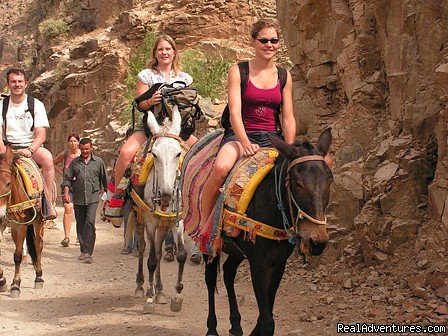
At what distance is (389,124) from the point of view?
360 inches

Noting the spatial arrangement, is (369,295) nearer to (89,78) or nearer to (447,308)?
(447,308)

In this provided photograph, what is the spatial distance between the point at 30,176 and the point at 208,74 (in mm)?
12880

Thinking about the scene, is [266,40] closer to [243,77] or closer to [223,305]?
[243,77]

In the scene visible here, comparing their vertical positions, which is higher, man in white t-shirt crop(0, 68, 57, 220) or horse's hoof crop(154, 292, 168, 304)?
man in white t-shirt crop(0, 68, 57, 220)

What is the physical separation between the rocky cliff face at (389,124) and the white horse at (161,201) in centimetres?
235

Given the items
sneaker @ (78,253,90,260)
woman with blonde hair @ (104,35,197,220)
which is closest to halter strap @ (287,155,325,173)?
woman with blonde hair @ (104,35,197,220)

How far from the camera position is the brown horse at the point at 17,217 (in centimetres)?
875

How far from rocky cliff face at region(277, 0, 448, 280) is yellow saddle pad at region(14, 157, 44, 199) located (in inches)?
172

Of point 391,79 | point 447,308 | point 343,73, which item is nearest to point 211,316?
point 447,308

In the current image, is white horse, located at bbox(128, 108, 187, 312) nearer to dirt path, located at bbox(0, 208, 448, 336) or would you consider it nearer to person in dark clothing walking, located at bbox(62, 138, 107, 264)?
dirt path, located at bbox(0, 208, 448, 336)

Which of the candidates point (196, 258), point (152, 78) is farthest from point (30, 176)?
point (196, 258)

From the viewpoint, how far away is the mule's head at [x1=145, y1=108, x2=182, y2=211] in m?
7.89

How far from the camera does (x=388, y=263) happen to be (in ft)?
26.3

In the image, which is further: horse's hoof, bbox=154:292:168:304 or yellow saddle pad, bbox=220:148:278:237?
horse's hoof, bbox=154:292:168:304
